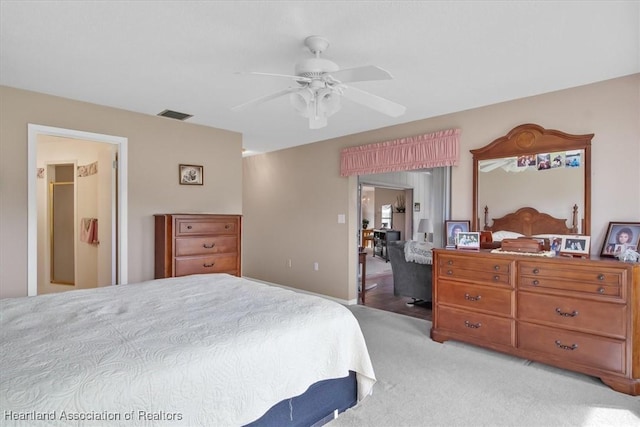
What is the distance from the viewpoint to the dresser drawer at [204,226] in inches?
144

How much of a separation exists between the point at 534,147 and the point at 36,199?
4719 mm

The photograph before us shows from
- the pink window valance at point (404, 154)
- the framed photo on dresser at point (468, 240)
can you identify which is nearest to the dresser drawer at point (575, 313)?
the framed photo on dresser at point (468, 240)

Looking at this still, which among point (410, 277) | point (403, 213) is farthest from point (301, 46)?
point (403, 213)

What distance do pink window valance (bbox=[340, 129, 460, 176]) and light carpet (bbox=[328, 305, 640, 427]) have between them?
199cm

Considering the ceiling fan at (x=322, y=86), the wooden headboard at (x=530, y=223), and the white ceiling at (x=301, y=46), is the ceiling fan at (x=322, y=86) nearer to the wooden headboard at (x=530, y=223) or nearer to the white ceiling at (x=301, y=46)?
the white ceiling at (x=301, y=46)

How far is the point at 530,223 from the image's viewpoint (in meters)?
3.27

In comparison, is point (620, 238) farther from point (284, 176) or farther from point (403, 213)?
point (403, 213)

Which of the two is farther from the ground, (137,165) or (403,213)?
(137,165)

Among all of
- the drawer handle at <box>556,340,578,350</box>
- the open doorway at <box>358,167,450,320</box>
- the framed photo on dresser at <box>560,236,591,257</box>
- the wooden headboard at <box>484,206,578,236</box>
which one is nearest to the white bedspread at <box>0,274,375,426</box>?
the drawer handle at <box>556,340,578,350</box>

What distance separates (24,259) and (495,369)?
420 centimetres

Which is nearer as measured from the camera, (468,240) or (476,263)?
(476,263)

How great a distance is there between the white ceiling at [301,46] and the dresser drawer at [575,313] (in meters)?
1.79

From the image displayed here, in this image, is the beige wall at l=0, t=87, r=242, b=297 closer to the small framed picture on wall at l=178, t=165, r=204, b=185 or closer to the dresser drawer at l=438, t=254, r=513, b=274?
the small framed picture on wall at l=178, t=165, r=204, b=185

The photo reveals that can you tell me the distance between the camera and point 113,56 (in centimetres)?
246
